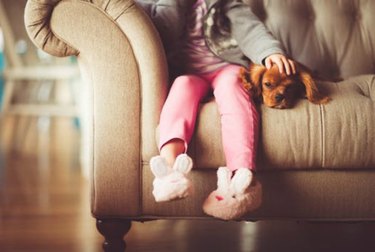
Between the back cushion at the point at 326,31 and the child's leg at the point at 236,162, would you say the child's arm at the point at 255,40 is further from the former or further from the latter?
the back cushion at the point at 326,31

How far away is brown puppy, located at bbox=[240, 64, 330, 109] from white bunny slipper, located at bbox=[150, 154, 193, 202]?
27 centimetres

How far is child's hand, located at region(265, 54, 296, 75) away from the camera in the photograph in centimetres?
124

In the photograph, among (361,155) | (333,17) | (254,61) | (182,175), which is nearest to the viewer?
(182,175)

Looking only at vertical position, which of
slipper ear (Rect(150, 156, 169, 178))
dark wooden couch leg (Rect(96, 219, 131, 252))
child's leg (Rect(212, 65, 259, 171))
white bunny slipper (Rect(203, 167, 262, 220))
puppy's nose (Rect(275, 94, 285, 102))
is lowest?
dark wooden couch leg (Rect(96, 219, 131, 252))

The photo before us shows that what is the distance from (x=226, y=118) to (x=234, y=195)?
177 millimetres

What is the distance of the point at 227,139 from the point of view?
1125 mm

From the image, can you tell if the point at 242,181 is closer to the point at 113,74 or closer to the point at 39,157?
the point at 113,74

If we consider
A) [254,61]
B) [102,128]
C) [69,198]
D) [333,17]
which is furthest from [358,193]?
[69,198]

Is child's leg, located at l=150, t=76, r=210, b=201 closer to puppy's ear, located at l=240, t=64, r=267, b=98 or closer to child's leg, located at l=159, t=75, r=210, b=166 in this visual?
child's leg, located at l=159, t=75, r=210, b=166

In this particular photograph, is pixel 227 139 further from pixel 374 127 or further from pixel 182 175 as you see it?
pixel 374 127

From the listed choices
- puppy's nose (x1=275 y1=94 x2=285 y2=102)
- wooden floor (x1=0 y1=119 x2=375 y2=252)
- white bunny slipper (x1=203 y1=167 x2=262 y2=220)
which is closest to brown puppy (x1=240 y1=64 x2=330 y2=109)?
puppy's nose (x1=275 y1=94 x2=285 y2=102)

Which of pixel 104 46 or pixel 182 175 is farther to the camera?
pixel 104 46

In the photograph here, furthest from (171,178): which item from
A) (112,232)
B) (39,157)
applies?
(39,157)

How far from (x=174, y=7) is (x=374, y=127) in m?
0.63
